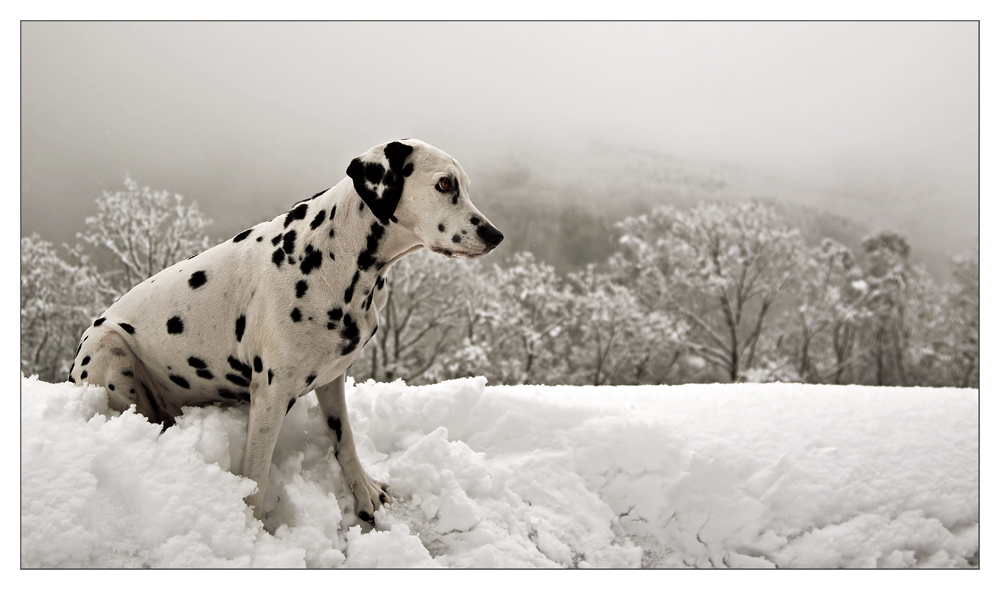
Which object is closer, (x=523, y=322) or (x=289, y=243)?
(x=289, y=243)

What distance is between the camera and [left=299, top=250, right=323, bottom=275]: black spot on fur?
6.79ft

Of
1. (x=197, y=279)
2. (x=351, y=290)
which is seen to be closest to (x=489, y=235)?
(x=351, y=290)

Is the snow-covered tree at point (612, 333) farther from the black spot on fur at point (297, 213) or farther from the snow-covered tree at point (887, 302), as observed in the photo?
the black spot on fur at point (297, 213)

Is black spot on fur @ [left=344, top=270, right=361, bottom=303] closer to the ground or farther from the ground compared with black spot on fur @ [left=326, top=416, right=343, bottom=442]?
farther from the ground

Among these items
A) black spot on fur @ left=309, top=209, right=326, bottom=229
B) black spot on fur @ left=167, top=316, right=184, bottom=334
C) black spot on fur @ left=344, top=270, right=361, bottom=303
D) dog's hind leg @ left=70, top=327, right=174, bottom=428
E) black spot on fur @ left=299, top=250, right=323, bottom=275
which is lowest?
dog's hind leg @ left=70, top=327, right=174, bottom=428

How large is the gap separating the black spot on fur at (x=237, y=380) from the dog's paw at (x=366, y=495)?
1.72 feet

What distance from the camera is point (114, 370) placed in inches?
85.5

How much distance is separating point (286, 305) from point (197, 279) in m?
0.45

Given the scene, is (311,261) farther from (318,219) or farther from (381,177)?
(381,177)

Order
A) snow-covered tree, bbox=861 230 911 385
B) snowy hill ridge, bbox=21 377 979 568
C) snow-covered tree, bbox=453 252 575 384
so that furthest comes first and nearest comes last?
snow-covered tree, bbox=861 230 911 385 → snow-covered tree, bbox=453 252 575 384 → snowy hill ridge, bbox=21 377 979 568

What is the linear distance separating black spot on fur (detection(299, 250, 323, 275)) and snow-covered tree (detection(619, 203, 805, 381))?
9.47 m

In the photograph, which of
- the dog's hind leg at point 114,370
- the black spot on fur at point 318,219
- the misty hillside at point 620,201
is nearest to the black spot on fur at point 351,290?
the black spot on fur at point 318,219

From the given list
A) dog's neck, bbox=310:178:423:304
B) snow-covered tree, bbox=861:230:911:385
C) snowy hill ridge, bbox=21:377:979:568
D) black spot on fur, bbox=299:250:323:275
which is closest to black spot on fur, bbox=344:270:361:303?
dog's neck, bbox=310:178:423:304

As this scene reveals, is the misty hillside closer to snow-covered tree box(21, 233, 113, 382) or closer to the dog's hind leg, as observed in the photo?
snow-covered tree box(21, 233, 113, 382)
